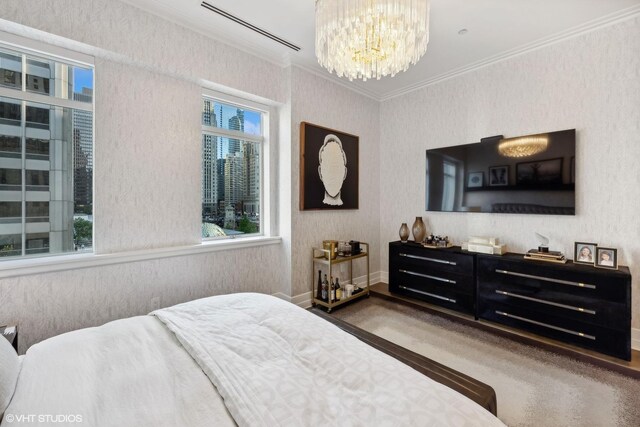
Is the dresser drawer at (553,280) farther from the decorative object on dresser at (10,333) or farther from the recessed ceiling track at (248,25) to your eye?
the decorative object on dresser at (10,333)

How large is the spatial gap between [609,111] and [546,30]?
96cm

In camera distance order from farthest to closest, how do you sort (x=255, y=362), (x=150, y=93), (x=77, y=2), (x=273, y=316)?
1. (x=150, y=93)
2. (x=77, y=2)
3. (x=273, y=316)
4. (x=255, y=362)

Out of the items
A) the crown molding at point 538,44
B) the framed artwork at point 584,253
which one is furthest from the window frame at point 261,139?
the framed artwork at point 584,253

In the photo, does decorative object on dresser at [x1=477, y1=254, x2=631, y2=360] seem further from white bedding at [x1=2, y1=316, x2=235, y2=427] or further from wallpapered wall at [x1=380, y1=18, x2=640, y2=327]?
white bedding at [x1=2, y1=316, x2=235, y2=427]

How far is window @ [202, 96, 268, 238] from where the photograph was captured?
2.87 meters

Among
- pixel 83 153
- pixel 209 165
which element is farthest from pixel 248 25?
pixel 83 153

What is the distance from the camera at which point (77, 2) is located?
1.98m

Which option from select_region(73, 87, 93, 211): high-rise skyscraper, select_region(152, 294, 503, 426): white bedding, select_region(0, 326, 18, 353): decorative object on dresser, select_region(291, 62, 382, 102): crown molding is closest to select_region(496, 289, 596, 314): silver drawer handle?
select_region(152, 294, 503, 426): white bedding

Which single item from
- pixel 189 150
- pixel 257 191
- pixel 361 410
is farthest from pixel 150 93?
pixel 361 410

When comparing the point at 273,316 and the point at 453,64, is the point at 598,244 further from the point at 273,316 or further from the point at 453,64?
the point at 273,316

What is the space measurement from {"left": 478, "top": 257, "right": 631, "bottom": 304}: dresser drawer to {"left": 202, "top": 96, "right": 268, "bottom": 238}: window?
2.58m

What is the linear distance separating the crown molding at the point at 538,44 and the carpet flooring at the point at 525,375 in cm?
299

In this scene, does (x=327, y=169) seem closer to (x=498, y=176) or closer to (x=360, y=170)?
(x=360, y=170)

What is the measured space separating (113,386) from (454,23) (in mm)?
3478
